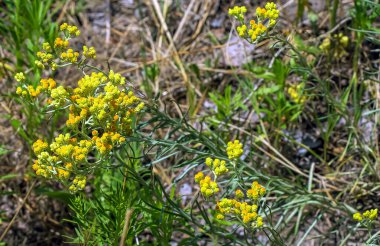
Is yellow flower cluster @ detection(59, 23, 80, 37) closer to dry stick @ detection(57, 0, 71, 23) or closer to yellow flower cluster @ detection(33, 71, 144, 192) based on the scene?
yellow flower cluster @ detection(33, 71, 144, 192)

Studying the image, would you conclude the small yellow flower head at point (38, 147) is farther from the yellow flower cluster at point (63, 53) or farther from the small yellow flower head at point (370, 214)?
the small yellow flower head at point (370, 214)

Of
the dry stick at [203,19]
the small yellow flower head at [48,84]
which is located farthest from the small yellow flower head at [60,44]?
the dry stick at [203,19]

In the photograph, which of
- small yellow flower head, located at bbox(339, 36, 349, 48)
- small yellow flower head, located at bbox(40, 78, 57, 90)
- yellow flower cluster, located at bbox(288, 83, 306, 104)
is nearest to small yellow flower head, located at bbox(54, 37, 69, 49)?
small yellow flower head, located at bbox(40, 78, 57, 90)

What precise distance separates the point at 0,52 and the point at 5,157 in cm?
98

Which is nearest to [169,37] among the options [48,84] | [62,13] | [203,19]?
[203,19]

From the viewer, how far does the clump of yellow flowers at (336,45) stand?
13.0 feet

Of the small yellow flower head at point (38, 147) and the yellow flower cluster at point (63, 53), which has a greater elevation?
the yellow flower cluster at point (63, 53)

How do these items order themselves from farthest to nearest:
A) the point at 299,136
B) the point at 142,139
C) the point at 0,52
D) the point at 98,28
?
the point at 98,28 → the point at 0,52 → the point at 299,136 → the point at 142,139

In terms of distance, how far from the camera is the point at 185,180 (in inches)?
157

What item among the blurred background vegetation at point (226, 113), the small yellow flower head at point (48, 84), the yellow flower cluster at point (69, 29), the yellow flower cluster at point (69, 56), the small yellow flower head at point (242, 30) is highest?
the yellow flower cluster at point (69, 29)

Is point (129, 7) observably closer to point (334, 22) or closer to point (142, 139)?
point (334, 22)

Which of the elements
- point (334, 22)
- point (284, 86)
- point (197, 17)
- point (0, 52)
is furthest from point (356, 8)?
point (0, 52)

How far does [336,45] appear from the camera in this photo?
4043mm

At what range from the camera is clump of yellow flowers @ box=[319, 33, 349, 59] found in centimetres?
396
